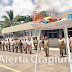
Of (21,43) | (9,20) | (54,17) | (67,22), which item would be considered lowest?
(21,43)

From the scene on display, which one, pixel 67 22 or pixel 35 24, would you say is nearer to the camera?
pixel 67 22

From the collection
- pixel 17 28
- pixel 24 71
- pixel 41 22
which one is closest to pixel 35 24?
pixel 41 22

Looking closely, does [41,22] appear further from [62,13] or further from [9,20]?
[9,20]

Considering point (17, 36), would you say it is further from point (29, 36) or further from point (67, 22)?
point (67, 22)

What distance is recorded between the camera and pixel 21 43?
44.7ft

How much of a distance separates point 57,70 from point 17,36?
21.3m

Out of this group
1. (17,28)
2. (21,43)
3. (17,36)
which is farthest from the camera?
(17,36)

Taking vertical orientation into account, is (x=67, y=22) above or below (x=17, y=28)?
A: below

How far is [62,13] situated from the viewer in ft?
15.6

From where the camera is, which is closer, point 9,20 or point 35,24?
point 35,24

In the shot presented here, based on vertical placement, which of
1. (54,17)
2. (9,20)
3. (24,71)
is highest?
(9,20)

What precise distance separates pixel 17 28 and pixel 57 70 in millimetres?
19655

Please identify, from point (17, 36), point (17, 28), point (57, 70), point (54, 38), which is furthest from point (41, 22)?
point (17, 36)

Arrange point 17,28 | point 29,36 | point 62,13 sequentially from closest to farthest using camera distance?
1. point 62,13
2. point 29,36
3. point 17,28
